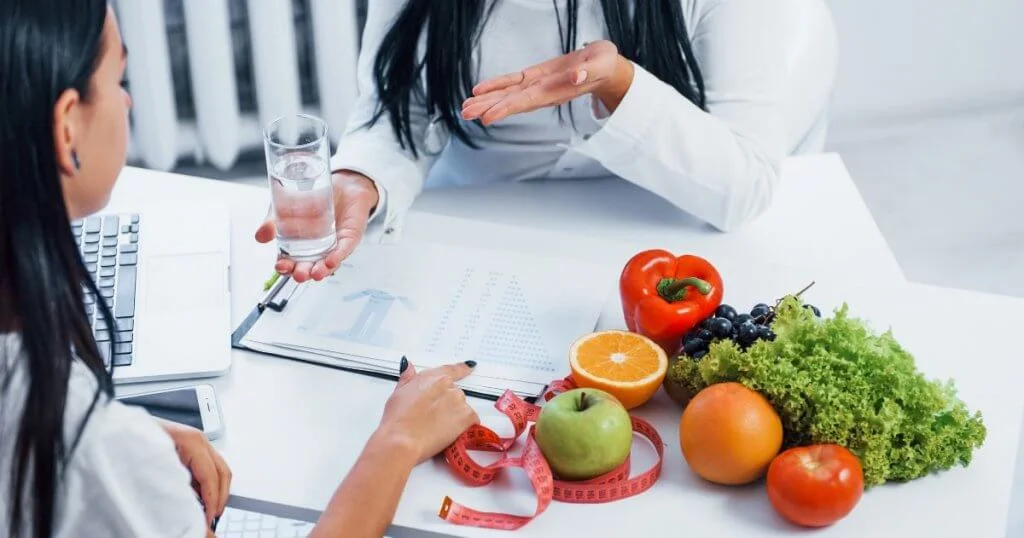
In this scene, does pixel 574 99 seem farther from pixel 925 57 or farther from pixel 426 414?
pixel 925 57

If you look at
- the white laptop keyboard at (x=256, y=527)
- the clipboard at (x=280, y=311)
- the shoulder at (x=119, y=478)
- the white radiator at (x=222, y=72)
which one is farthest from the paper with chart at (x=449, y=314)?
the white radiator at (x=222, y=72)

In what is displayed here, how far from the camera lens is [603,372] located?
1154 millimetres

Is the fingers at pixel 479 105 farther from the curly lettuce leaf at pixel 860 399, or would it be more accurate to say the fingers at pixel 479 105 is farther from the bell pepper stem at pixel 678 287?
the curly lettuce leaf at pixel 860 399

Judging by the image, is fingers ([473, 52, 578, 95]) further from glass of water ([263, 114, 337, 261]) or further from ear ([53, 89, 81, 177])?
ear ([53, 89, 81, 177])

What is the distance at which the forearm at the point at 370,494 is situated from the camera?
1015 mm

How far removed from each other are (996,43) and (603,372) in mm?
2462

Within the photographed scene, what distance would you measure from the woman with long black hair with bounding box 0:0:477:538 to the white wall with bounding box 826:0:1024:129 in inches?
96.1

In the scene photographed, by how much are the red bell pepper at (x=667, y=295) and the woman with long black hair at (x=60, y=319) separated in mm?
486

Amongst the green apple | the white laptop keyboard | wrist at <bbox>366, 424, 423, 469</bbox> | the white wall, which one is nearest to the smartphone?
wrist at <bbox>366, 424, 423, 469</bbox>

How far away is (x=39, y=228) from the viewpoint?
867 millimetres

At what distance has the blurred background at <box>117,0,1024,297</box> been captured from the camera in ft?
8.77

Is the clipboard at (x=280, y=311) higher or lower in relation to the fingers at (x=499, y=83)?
lower

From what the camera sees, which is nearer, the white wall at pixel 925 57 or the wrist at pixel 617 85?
the wrist at pixel 617 85

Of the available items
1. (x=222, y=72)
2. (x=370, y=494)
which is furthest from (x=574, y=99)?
(x=222, y=72)
